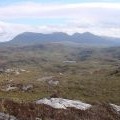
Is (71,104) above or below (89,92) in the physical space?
above

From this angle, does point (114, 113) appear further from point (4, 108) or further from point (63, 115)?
point (4, 108)

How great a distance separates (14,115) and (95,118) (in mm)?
4657

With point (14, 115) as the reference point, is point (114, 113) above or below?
below

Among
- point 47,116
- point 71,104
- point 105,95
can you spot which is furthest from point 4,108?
point 105,95

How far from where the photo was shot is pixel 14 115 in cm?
1605

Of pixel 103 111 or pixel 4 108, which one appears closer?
pixel 4 108

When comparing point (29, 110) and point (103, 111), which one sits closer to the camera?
point (29, 110)

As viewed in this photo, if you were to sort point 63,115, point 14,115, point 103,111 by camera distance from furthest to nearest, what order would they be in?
1. point 103,111
2. point 63,115
3. point 14,115

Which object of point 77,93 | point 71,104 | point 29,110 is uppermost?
point 29,110

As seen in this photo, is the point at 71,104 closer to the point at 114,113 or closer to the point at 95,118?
the point at 114,113

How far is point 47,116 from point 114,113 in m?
6.56

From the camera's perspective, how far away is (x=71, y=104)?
24562mm

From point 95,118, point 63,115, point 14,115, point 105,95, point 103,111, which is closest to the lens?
point 14,115

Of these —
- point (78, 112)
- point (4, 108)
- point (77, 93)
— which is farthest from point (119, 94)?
point (4, 108)
